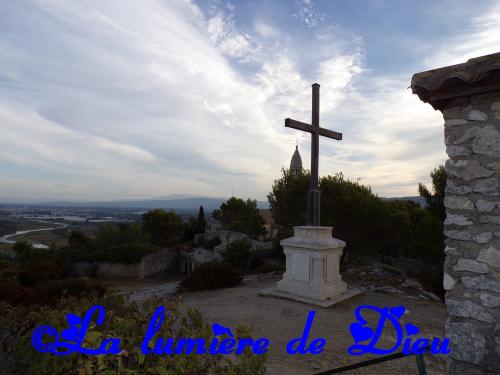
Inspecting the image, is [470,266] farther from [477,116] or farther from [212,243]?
[212,243]

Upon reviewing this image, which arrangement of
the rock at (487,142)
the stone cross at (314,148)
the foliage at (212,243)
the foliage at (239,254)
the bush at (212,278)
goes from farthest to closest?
the foliage at (212,243) → the foliage at (239,254) → the bush at (212,278) → the stone cross at (314,148) → the rock at (487,142)

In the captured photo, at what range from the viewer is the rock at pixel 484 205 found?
131 inches

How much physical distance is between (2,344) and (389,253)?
22122mm

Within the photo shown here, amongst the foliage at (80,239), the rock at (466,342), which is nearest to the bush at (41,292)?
the rock at (466,342)

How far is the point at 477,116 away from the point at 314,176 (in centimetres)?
581

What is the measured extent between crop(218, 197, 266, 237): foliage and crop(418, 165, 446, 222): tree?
23.6 meters

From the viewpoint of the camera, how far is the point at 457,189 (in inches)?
140

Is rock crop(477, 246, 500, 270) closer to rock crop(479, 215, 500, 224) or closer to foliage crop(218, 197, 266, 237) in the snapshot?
rock crop(479, 215, 500, 224)

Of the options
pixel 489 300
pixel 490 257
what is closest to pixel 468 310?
pixel 489 300

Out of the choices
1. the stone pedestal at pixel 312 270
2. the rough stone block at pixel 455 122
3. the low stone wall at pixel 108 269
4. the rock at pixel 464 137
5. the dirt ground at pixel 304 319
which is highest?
the rough stone block at pixel 455 122

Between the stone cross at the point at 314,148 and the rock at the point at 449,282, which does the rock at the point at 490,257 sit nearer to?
the rock at the point at 449,282

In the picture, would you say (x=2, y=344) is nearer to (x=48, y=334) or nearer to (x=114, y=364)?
(x=48, y=334)

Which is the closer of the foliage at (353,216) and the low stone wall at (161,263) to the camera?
the foliage at (353,216)

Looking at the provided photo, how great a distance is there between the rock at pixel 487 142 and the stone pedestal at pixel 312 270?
5189 mm
